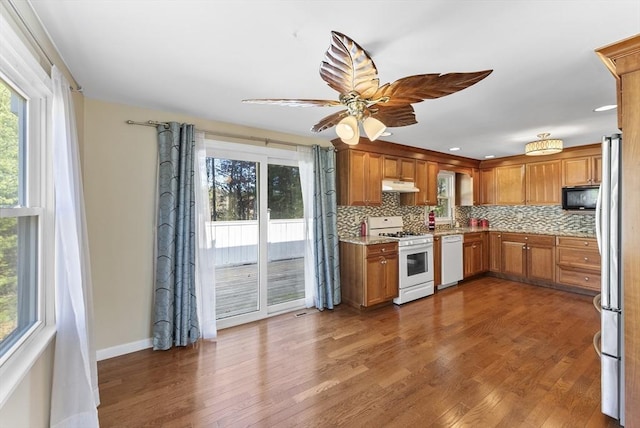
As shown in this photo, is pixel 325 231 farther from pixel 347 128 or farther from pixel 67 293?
pixel 67 293

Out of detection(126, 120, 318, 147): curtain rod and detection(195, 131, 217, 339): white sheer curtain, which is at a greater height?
detection(126, 120, 318, 147): curtain rod

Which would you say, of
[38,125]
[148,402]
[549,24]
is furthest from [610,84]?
[148,402]

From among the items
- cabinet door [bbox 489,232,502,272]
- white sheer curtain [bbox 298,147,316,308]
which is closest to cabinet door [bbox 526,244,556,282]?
cabinet door [bbox 489,232,502,272]

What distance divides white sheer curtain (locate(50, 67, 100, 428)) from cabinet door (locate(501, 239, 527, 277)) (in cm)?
589

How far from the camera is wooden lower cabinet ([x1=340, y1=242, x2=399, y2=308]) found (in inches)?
143

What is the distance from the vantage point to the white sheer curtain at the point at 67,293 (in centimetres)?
162

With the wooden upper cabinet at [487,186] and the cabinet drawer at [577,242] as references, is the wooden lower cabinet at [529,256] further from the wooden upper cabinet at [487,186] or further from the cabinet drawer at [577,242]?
the wooden upper cabinet at [487,186]

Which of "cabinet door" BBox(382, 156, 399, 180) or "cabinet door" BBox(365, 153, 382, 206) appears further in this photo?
"cabinet door" BBox(382, 156, 399, 180)

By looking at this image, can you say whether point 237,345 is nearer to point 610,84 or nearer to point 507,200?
point 610,84

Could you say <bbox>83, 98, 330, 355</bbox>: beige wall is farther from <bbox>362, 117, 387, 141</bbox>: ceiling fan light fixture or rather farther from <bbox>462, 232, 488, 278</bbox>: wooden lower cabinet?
<bbox>462, 232, 488, 278</bbox>: wooden lower cabinet

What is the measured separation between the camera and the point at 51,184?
167cm

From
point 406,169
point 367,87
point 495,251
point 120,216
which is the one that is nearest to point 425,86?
point 367,87

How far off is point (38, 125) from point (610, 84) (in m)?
3.93

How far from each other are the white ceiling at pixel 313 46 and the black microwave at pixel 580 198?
7.56 feet
